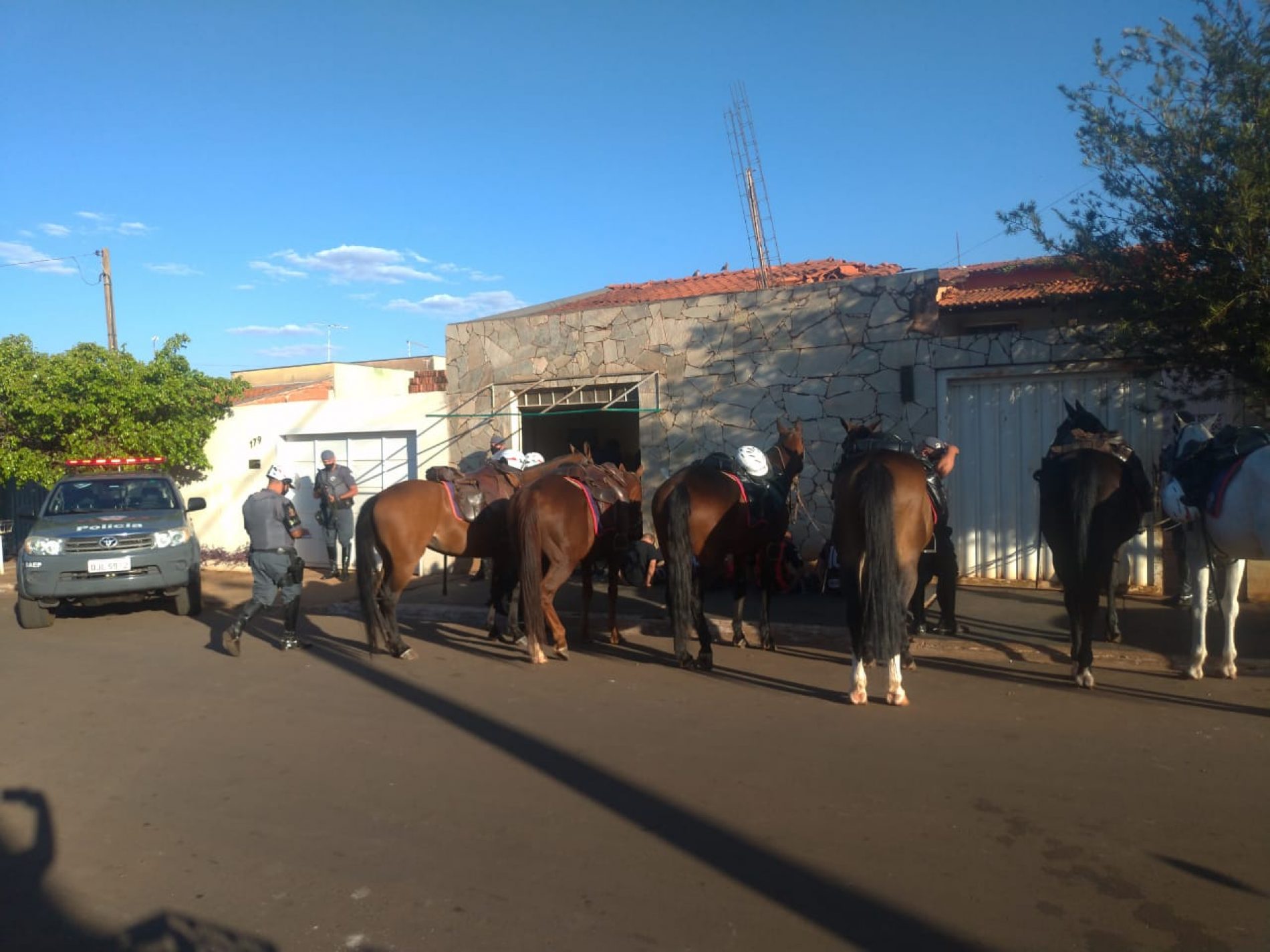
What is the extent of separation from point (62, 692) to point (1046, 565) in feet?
31.0

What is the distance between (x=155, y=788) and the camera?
17.3 ft

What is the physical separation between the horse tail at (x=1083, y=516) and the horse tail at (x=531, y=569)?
412cm

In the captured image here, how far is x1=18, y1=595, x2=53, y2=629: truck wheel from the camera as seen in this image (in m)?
10.7

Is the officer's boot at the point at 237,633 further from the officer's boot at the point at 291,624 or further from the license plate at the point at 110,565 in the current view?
the license plate at the point at 110,565

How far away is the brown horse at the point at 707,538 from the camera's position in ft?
24.5

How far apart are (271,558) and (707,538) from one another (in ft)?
14.0

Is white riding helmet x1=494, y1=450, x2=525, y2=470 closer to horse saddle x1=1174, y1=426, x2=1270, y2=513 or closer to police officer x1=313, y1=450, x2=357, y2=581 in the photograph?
police officer x1=313, y1=450, x2=357, y2=581

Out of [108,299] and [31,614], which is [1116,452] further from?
[108,299]

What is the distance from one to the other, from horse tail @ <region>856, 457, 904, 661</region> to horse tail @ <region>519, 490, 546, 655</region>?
2753mm

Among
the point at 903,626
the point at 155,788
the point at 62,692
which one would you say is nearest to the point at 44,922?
the point at 155,788

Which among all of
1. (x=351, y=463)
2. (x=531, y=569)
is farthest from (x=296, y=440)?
(x=531, y=569)

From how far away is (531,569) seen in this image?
7.69 metres

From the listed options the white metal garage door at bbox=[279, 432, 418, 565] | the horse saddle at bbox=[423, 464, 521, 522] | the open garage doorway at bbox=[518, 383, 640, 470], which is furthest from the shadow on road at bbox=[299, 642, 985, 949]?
the white metal garage door at bbox=[279, 432, 418, 565]

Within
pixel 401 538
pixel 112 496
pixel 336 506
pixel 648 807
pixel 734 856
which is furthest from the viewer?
pixel 336 506
